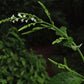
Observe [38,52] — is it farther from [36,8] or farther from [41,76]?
[36,8]

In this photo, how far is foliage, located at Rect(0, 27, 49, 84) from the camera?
75.0 inches

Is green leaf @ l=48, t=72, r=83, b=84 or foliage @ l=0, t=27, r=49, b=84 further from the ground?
foliage @ l=0, t=27, r=49, b=84

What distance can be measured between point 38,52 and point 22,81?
3.67m

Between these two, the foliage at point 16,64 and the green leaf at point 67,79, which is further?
the foliage at point 16,64

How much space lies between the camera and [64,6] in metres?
5.70

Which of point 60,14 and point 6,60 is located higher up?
point 60,14

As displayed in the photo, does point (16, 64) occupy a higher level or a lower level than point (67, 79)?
higher

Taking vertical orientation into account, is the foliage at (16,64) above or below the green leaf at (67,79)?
above

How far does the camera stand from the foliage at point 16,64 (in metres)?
1.91

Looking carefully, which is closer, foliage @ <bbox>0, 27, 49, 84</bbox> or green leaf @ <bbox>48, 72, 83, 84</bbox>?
green leaf @ <bbox>48, 72, 83, 84</bbox>

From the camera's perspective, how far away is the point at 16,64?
76.8 inches

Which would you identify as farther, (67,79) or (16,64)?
(16,64)

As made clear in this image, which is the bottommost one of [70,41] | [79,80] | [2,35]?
Answer: [79,80]

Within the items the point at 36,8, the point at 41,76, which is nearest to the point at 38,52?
the point at 41,76
